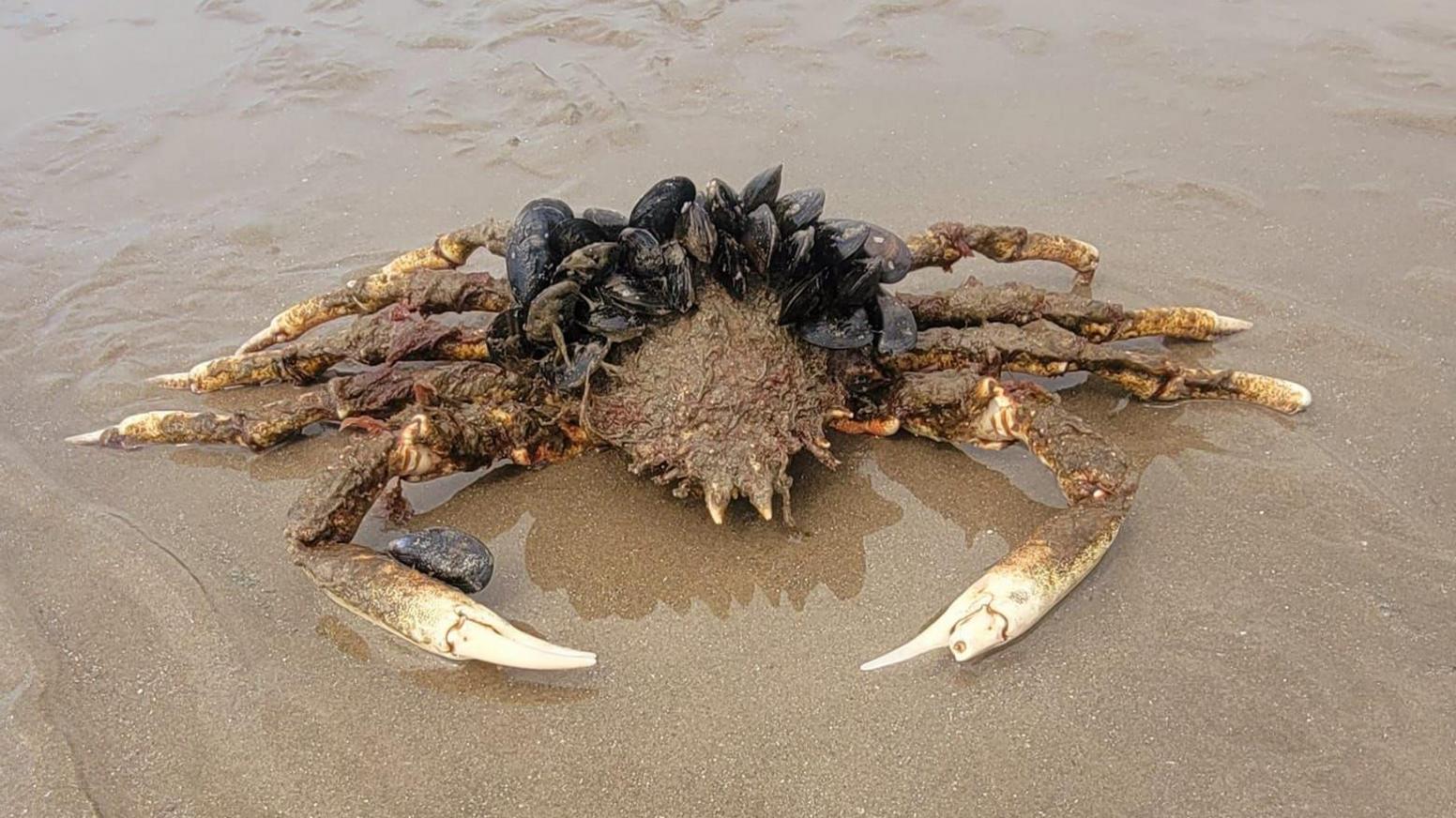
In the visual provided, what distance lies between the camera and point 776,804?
9.30 ft

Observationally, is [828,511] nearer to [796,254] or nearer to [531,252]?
[796,254]

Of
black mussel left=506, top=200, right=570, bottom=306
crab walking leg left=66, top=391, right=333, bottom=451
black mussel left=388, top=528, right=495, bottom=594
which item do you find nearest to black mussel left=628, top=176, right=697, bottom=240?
black mussel left=506, top=200, right=570, bottom=306

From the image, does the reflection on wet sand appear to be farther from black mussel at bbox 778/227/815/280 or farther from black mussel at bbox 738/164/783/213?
black mussel at bbox 738/164/783/213

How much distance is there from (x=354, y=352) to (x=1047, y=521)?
3300 mm

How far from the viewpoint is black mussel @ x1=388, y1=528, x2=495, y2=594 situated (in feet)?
11.2

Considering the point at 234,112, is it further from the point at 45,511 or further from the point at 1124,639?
the point at 1124,639

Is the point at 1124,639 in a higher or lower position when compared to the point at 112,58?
lower

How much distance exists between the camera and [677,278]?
3.62 meters

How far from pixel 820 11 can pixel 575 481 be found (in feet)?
20.4

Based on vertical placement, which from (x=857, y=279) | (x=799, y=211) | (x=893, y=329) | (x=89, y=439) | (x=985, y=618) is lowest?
(x=89, y=439)

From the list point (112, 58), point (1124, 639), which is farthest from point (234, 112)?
point (1124, 639)

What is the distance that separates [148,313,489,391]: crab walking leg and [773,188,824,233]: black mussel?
1.61 metres

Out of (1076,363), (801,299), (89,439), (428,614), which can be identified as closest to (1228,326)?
(1076,363)

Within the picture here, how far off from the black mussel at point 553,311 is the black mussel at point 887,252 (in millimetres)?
1195
